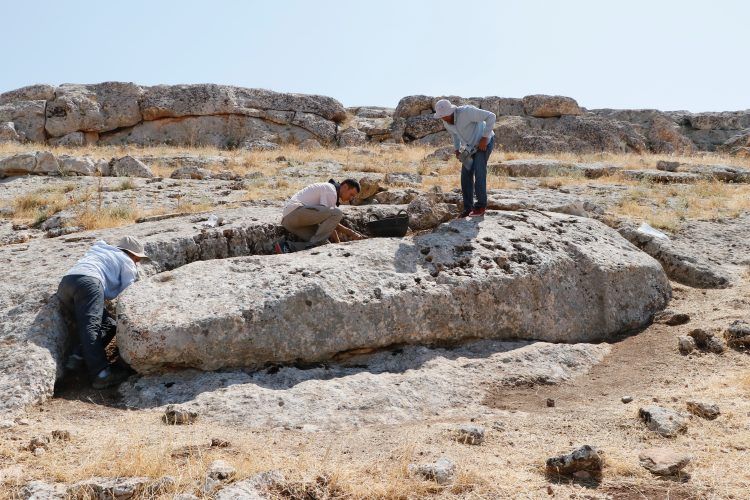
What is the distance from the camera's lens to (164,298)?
19.6 ft

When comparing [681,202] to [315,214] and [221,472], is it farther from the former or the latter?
[221,472]

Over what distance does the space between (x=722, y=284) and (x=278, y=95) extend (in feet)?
55.4

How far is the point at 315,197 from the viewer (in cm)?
751

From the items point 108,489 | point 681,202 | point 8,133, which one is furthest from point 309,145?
point 108,489

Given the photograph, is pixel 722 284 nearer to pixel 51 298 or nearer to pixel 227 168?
pixel 51 298

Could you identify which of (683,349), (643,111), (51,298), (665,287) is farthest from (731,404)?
(643,111)

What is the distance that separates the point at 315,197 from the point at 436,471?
4.15 metres

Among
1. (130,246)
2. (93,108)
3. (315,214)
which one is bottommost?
(130,246)

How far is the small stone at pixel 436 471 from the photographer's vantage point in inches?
157

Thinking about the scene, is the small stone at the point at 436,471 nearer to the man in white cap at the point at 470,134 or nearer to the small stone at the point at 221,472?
the small stone at the point at 221,472

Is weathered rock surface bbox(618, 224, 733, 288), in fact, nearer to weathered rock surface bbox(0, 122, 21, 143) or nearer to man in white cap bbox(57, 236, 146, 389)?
Answer: man in white cap bbox(57, 236, 146, 389)

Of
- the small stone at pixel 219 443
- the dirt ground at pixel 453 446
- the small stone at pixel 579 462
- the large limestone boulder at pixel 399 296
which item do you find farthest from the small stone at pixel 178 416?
the small stone at pixel 579 462

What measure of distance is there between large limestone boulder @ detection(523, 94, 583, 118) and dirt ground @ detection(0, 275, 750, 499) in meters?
18.2

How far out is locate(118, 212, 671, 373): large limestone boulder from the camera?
5.83 meters
